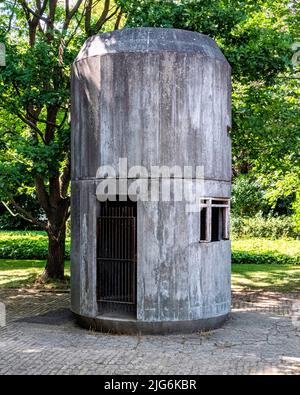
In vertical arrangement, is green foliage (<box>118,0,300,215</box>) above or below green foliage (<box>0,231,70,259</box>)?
above

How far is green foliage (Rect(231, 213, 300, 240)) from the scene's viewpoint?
29.9m

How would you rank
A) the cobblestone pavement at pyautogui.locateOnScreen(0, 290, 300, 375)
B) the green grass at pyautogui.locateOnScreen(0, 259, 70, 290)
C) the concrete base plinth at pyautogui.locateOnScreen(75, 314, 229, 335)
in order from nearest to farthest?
the cobblestone pavement at pyautogui.locateOnScreen(0, 290, 300, 375) < the concrete base plinth at pyautogui.locateOnScreen(75, 314, 229, 335) < the green grass at pyautogui.locateOnScreen(0, 259, 70, 290)

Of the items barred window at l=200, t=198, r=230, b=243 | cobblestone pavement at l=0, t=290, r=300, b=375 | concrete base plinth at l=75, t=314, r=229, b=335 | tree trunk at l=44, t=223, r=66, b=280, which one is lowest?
cobblestone pavement at l=0, t=290, r=300, b=375

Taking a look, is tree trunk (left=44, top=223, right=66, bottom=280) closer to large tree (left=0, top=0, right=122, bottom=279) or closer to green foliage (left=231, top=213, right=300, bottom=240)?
large tree (left=0, top=0, right=122, bottom=279)

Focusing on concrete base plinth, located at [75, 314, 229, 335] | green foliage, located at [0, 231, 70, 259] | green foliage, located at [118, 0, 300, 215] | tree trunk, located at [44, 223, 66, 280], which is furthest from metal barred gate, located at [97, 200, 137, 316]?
green foliage, located at [0, 231, 70, 259]

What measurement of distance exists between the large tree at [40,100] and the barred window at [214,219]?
455 centimetres

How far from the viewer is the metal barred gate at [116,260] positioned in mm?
11641

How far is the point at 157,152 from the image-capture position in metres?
11.3

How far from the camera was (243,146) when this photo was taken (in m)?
16.9

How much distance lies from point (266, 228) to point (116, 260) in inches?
786

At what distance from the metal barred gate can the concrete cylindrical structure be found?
Result: 0.46ft

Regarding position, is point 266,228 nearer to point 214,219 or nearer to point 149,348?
point 214,219

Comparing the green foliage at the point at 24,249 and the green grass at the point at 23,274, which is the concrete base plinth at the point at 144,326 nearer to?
the green grass at the point at 23,274
